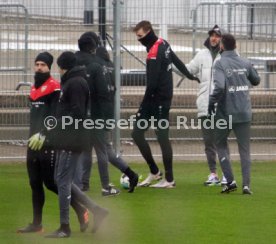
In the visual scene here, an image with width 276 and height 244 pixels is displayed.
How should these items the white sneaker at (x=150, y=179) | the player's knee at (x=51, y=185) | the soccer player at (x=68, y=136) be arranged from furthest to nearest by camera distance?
the white sneaker at (x=150, y=179)
the player's knee at (x=51, y=185)
the soccer player at (x=68, y=136)

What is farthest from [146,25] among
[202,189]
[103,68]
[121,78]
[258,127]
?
[258,127]

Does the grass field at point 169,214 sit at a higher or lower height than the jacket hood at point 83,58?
lower

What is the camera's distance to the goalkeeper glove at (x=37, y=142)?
33.1 ft

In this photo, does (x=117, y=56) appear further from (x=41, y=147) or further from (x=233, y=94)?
(x=41, y=147)

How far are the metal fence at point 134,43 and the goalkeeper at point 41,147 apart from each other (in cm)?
519

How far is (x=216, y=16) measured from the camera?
1642cm

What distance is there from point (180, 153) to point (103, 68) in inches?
167

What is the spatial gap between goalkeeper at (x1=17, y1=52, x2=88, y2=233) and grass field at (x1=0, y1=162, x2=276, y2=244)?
0.73ft

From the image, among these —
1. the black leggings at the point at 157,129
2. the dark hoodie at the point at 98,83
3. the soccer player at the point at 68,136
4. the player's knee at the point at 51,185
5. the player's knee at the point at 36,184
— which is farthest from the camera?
the black leggings at the point at 157,129

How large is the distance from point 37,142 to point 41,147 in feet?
Result: 0.21

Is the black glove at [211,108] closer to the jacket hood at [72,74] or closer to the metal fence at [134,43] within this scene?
the jacket hood at [72,74]

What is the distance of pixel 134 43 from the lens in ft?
52.5

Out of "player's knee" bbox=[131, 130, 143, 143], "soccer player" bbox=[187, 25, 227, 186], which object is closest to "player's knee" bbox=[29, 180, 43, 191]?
"player's knee" bbox=[131, 130, 143, 143]

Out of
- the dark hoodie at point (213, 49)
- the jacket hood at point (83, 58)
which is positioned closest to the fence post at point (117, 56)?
the dark hoodie at point (213, 49)
